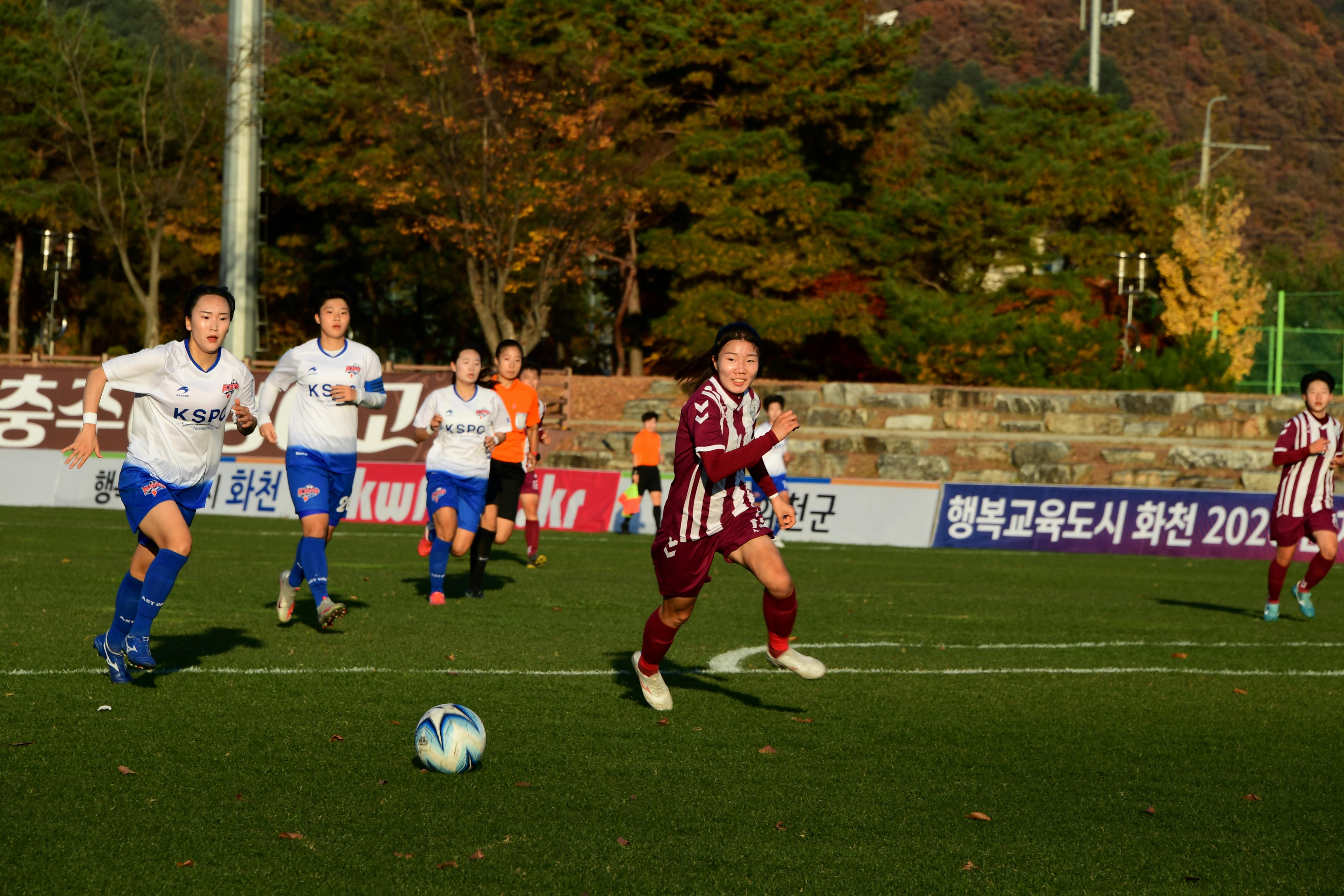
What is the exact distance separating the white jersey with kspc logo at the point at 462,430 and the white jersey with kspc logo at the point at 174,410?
142 inches

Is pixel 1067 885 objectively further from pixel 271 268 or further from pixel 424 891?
pixel 271 268

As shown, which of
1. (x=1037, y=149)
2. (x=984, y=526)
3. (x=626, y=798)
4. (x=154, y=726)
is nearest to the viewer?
(x=626, y=798)

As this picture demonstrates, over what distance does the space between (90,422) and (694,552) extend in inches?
125

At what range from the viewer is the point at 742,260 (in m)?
36.2

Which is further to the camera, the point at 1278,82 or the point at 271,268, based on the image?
the point at 1278,82

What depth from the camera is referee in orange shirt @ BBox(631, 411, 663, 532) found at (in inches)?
821

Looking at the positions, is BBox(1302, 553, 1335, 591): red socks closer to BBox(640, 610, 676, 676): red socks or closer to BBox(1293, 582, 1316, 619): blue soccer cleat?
BBox(1293, 582, 1316, 619): blue soccer cleat

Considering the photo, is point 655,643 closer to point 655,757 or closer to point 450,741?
point 655,757

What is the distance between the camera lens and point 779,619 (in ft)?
23.5

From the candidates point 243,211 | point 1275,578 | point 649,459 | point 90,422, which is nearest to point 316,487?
point 90,422

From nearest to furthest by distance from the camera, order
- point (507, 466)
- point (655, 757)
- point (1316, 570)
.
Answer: point (655, 757), point (507, 466), point (1316, 570)

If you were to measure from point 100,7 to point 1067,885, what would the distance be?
230 ft

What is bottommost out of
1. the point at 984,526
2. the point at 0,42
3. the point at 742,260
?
the point at 984,526

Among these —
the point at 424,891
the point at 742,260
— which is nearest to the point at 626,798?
the point at 424,891
